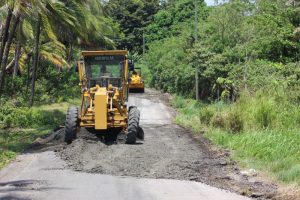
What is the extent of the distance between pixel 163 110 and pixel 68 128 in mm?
16672

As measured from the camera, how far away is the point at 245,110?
18297mm

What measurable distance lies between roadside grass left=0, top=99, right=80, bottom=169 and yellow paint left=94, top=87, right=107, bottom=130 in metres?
2.47

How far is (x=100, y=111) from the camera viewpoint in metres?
16.9

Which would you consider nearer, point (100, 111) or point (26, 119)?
point (100, 111)

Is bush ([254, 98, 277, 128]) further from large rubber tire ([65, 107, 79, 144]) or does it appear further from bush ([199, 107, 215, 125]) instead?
large rubber tire ([65, 107, 79, 144])

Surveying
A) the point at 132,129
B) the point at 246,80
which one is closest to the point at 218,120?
the point at 132,129

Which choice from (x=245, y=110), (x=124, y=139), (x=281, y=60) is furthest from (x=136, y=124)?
(x=281, y=60)

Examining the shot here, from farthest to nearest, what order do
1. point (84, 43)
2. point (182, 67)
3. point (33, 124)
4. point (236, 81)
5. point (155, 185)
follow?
point (84, 43)
point (182, 67)
point (236, 81)
point (33, 124)
point (155, 185)

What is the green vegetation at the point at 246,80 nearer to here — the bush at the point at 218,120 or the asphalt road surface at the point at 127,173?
the bush at the point at 218,120

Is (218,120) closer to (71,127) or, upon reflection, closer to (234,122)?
(234,122)

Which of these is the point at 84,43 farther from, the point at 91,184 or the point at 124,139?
the point at 91,184

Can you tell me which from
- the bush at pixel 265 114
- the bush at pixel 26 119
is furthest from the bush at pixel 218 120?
the bush at pixel 26 119

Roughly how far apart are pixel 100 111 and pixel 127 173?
4.71 metres

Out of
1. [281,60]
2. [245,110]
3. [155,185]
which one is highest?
[281,60]
